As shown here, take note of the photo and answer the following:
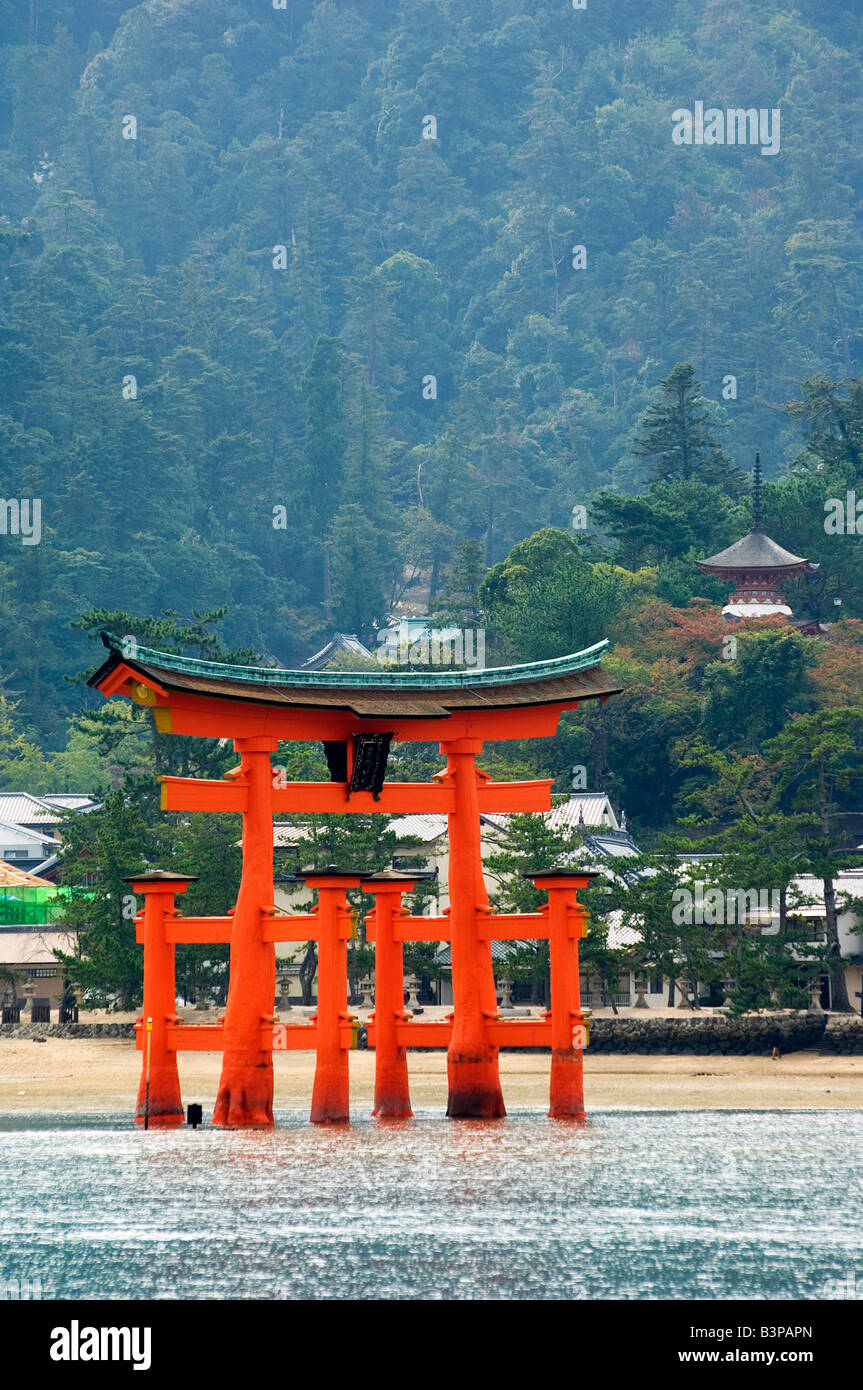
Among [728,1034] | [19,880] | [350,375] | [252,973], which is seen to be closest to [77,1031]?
[19,880]

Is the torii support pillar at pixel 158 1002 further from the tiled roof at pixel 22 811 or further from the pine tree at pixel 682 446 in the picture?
the pine tree at pixel 682 446

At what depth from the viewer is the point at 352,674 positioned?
36.8m

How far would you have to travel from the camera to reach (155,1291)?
A: 85.5 ft

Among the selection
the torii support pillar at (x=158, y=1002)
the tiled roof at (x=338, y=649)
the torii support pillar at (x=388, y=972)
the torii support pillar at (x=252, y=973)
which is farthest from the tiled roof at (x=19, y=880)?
the tiled roof at (x=338, y=649)

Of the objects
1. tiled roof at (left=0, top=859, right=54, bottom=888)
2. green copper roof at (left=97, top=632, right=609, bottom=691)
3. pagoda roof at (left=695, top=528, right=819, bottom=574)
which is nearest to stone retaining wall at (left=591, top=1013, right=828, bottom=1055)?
green copper roof at (left=97, top=632, right=609, bottom=691)

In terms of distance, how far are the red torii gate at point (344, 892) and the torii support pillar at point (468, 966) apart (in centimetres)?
3

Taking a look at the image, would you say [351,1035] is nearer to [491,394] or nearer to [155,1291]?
[155,1291]

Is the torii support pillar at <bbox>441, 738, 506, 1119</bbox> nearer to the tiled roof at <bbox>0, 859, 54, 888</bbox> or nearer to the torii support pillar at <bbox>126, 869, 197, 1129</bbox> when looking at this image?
the torii support pillar at <bbox>126, 869, 197, 1129</bbox>

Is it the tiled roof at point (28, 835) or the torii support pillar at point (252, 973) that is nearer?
the torii support pillar at point (252, 973)

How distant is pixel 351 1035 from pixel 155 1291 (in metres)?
10.5

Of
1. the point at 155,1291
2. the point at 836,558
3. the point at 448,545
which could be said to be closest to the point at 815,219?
the point at 448,545

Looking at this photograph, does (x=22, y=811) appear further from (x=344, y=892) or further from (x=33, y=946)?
(x=344, y=892)

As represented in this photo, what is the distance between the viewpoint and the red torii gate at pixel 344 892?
35.5m

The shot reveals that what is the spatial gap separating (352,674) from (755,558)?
181ft
